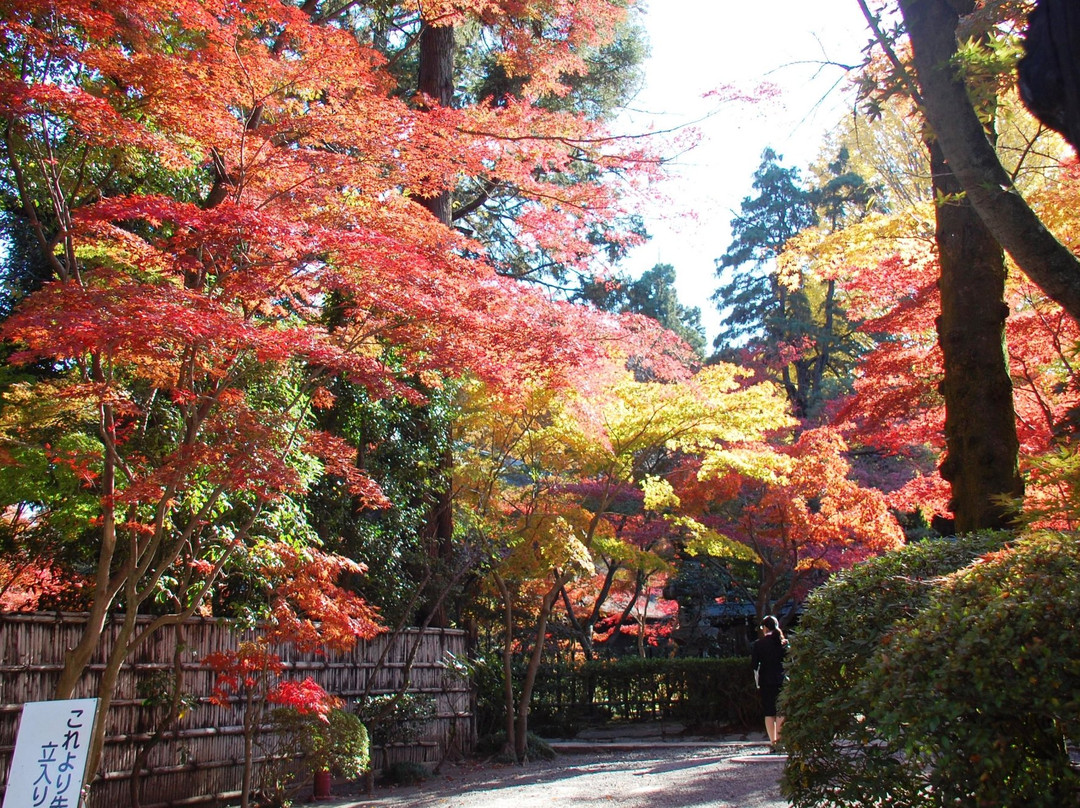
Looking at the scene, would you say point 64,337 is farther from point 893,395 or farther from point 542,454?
point 893,395

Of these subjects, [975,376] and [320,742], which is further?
[320,742]

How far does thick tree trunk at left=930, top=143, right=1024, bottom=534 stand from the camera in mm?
6453

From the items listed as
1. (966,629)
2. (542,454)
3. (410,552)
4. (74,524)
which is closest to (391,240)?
(74,524)

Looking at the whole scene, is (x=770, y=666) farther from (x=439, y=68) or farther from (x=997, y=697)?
(x=439, y=68)

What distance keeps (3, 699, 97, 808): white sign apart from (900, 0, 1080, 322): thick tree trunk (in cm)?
464

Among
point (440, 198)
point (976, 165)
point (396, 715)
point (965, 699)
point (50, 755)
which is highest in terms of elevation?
point (440, 198)

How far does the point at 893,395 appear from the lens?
1069 cm

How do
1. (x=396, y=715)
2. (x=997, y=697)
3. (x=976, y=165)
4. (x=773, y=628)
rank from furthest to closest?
(x=396, y=715)
(x=773, y=628)
(x=976, y=165)
(x=997, y=697)

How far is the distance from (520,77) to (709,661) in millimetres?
10760

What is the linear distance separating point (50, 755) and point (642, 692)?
43.6ft

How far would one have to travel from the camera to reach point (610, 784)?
854 centimetres

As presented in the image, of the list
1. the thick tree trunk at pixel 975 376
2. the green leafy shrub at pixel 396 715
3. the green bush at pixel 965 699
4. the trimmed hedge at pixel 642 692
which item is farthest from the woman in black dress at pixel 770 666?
the trimmed hedge at pixel 642 692

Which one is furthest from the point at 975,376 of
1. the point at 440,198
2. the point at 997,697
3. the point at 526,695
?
the point at 440,198

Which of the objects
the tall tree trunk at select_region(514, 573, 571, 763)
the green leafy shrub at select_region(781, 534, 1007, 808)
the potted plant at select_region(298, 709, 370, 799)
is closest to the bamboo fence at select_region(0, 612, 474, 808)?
the potted plant at select_region(298, 709, 370, 799)
